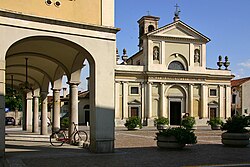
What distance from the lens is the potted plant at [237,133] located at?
1452cm

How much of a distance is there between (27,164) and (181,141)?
5.99 m

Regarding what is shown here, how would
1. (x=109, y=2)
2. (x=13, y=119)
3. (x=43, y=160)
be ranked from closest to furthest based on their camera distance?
(x=43, y=160), (x=109, y=2), (x=13, y=119)

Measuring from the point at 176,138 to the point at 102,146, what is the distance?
9.84 feet

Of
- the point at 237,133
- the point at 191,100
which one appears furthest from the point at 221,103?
the point at 237,133

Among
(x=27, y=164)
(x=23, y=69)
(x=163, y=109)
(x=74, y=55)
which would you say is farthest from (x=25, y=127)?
(x=163, y=109)

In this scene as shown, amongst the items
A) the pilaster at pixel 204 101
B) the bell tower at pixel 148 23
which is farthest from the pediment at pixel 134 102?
the bell tower at pixel 148 23

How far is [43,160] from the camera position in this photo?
32.5 ft

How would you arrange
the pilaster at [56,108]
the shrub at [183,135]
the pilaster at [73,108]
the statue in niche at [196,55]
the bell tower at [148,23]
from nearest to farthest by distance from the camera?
the shrub at [183,135], the pilaster at [73,108], the pilaster at [56,108], the statue in niche at [196,55], the bell tower at [148,23]

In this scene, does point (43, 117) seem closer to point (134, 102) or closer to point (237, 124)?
point (237, 124)

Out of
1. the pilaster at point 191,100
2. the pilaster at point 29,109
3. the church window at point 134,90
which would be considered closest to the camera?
the pilaster at point 29,109

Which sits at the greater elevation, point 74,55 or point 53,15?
point 53,15

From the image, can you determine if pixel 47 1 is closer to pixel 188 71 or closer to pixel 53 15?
pixel 53 15

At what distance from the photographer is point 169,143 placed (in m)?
13.2

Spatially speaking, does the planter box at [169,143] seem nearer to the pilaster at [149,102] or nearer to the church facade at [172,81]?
the church facade at [172,81]
